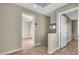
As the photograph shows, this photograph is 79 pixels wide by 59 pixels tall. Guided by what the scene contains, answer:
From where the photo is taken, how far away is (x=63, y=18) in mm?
1509

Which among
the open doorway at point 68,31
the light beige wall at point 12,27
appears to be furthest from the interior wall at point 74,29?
the light beige wall at point 12,27

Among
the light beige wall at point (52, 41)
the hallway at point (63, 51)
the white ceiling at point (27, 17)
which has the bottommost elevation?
the hallway at point (63, 51)

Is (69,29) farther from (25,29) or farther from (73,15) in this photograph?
(25,29)

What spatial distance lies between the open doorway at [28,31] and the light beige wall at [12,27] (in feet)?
0.20

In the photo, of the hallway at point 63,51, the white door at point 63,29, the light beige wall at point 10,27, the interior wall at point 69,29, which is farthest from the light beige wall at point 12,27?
the interior wall at point 69,29

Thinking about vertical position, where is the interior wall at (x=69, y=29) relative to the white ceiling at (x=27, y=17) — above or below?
below

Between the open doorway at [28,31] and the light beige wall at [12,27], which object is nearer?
the light beige wall at [12,27]

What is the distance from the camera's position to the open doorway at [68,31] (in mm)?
1439

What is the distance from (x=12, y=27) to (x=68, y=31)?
3.02ft

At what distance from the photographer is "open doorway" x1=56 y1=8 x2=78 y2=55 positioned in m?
1.44

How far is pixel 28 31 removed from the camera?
1.50 meters

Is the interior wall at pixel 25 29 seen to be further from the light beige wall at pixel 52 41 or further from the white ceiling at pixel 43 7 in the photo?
the light beige wall at pixel 52 41

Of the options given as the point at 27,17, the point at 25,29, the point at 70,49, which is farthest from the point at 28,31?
the point at 70,49

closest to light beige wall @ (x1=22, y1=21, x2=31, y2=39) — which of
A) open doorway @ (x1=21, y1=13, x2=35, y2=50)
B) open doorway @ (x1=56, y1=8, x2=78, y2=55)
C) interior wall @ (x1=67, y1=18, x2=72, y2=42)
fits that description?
open doorway @ (x1=21, y1=13, x2=35, y2=50)
